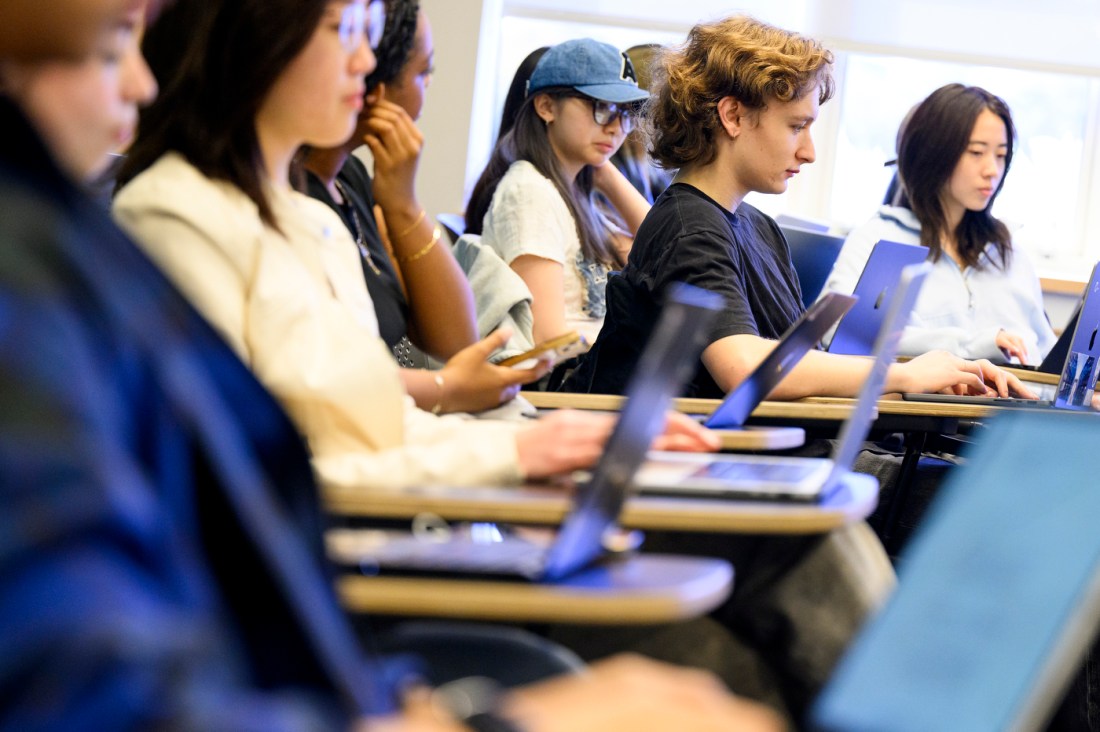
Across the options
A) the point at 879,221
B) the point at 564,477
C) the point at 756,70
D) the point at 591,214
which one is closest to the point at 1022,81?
the point at 879,221

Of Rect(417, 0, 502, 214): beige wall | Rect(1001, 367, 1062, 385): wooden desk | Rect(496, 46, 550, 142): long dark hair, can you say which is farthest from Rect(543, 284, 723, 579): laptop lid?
Rect(417, 0, 502, 214): beige wall

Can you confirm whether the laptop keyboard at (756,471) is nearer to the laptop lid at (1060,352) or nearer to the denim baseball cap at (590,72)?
the laptop lid at (1060,352)

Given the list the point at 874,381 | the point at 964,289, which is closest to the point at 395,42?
the point at 874,381

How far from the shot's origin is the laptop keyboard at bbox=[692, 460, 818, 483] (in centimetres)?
128

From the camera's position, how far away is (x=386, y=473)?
1.18 m

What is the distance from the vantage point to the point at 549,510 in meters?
1.08

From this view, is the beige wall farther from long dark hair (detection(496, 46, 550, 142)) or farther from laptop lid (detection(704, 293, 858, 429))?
laptop lid (detection(704, 293, 858, 429))

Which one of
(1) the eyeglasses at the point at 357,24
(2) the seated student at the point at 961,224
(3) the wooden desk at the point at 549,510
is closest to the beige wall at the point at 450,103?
(2) the seated student at the point at 961,224

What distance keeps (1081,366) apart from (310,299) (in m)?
1.71

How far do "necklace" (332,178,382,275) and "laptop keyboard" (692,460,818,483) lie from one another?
858 mm

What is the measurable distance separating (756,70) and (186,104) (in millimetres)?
1403

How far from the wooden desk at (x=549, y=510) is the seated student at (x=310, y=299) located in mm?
60

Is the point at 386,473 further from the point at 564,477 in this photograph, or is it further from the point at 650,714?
the point at 650,714

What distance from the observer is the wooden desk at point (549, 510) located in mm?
1069
